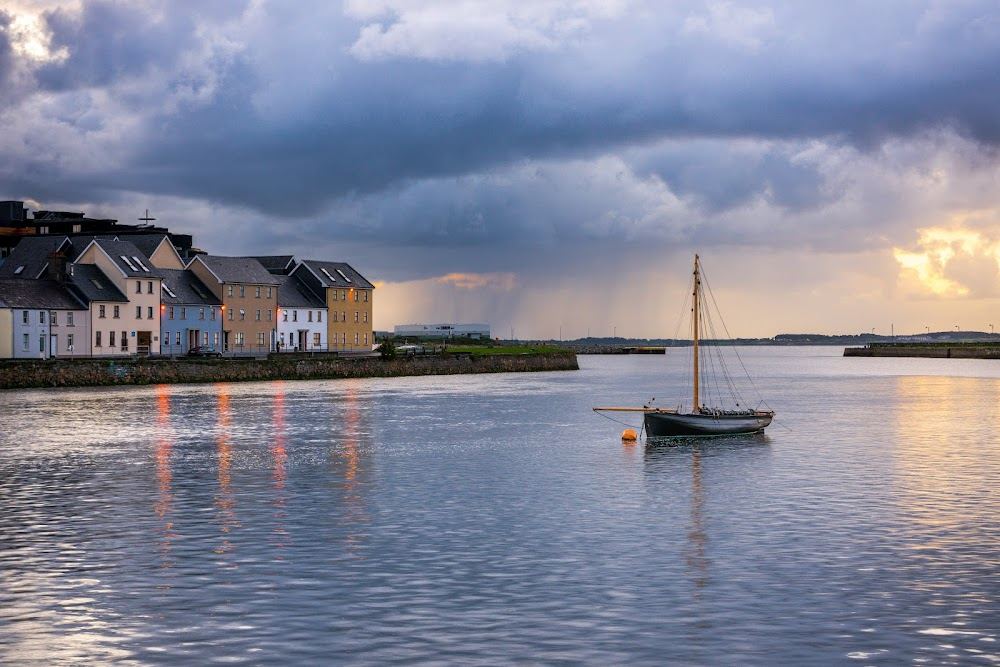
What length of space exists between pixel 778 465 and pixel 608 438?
545 inches

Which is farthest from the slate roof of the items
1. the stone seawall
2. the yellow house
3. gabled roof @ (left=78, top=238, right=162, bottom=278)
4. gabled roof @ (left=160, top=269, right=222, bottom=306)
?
the yellow house

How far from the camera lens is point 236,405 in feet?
270

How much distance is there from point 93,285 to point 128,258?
25.5 ft

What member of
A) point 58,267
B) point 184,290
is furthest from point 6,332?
point 184,290

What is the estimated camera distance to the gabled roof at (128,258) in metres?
125

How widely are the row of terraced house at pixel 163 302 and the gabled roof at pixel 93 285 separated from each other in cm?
14

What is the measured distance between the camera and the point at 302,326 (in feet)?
518

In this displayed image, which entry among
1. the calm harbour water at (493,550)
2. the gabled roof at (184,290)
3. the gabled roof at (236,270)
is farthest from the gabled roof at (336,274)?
the calm harbour water at (493,550)

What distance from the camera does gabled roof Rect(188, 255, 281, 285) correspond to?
143250mm

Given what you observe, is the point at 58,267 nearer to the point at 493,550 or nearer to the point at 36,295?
the point at 36,295

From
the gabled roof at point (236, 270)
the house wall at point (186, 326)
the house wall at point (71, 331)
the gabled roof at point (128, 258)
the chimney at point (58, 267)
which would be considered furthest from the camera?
the gabled roof at point (236, 270)

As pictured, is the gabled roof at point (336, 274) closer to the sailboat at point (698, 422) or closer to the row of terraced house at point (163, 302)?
the row of terraced house at point (163, 302)

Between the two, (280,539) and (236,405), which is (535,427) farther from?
(280,539)

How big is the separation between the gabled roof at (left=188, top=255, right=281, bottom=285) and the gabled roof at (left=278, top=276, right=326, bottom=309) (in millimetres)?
2461
